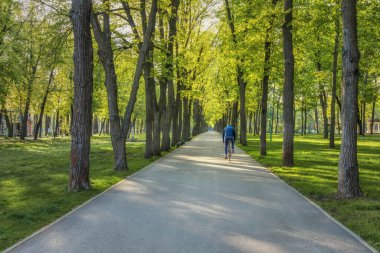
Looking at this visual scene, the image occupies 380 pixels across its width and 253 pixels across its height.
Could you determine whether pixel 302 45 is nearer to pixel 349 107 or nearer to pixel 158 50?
pixel 158 50

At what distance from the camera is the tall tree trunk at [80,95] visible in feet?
32.8

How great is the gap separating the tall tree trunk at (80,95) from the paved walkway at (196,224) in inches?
41.5

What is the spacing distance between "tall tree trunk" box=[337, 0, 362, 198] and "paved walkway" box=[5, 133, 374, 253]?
122 centimetres

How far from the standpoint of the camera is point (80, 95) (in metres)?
10.1

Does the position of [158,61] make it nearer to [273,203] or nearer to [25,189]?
[25,189]

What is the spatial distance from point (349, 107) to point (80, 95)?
6.72 meters

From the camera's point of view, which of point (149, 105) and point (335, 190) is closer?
point (335, 190)

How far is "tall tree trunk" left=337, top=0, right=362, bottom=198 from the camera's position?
30.4ft

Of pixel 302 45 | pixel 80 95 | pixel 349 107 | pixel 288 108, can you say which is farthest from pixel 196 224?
pixel 302 45

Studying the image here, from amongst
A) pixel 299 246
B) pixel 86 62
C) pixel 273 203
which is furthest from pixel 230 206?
pixel 86 62

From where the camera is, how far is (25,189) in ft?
35.1

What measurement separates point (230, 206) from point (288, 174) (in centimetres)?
606

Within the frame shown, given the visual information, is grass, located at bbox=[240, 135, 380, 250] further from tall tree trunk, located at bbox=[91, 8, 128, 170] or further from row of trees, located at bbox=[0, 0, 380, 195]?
tall tree trunk, located at bbox=[91, 8, 128, 170]

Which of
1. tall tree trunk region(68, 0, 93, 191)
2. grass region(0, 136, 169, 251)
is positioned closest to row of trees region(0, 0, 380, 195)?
tall tree trunk region(68, 0, 93, 191)
